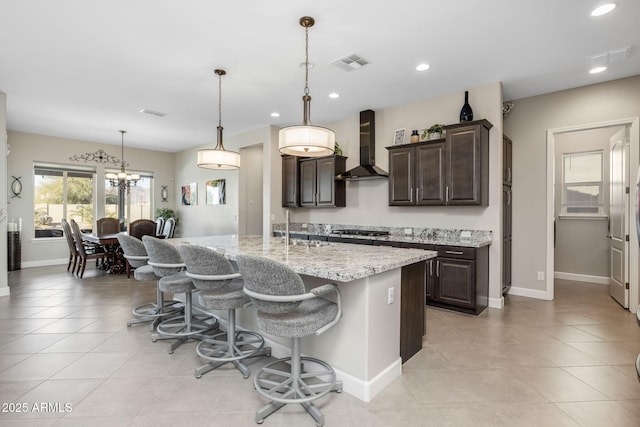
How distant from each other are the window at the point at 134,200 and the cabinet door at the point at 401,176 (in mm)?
6873

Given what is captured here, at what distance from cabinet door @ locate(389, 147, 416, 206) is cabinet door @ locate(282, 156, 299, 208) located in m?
1.94

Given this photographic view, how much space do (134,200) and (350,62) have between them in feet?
23.9

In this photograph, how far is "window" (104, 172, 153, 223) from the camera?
25.8 feet

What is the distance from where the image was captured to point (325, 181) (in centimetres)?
546

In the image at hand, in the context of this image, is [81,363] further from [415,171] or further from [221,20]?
[415,171]

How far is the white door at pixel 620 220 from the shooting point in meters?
3.86

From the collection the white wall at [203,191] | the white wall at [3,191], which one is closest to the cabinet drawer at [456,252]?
the white wall at [203,191]

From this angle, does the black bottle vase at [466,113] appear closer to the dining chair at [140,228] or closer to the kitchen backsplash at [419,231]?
the kitchen backsplash at [419,231]

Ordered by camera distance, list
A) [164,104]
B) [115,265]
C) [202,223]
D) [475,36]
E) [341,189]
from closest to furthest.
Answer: [475,36], [164,104], [341,189], [115,265], [202,223]

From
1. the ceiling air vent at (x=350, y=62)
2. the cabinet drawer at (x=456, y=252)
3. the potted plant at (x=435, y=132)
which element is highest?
the ceiling air vent at (x=350, y=62)

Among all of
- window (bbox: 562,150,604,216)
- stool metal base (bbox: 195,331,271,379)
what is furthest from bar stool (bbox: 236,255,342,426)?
window (bbox: 562,150,604,216)

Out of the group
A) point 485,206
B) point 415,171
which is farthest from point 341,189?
point 485,206

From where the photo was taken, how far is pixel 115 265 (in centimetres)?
606

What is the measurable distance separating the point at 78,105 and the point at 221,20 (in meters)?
3.64
